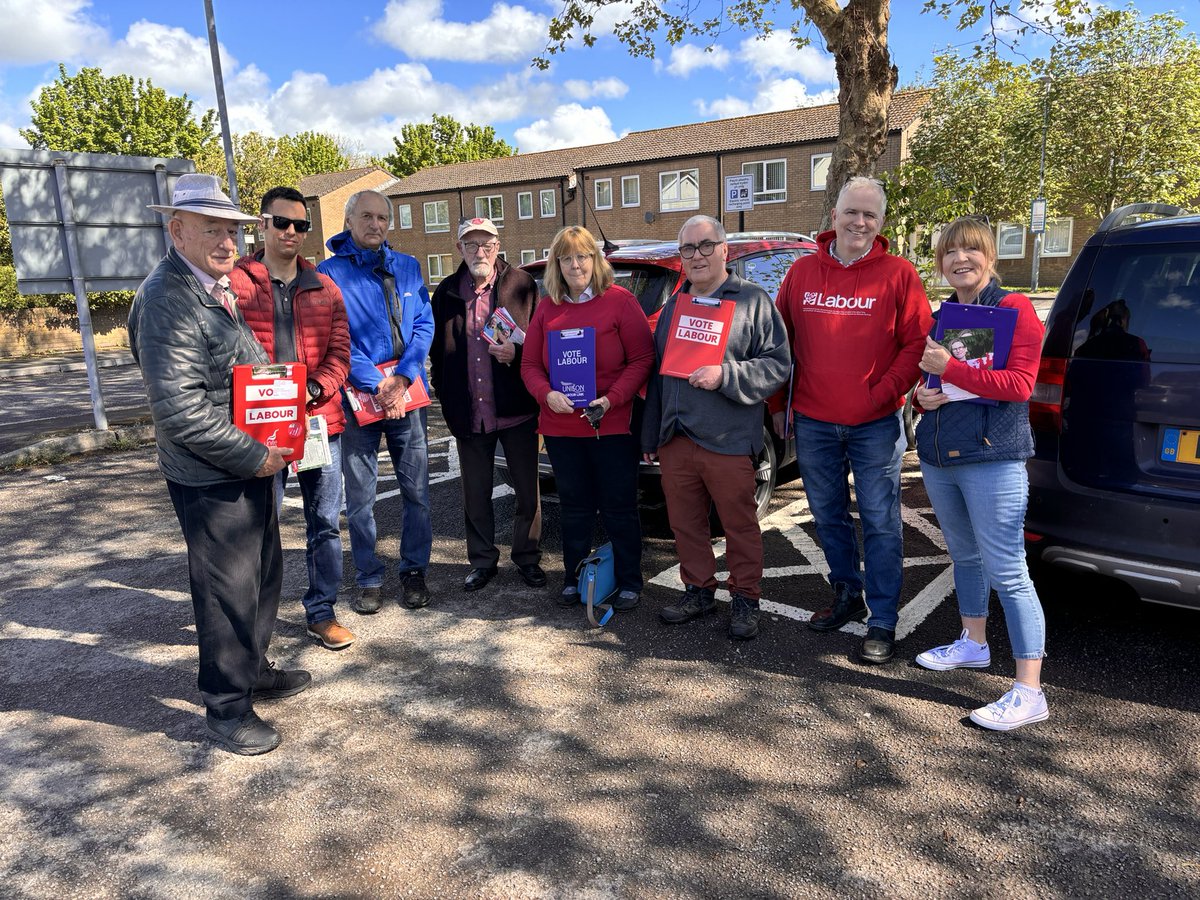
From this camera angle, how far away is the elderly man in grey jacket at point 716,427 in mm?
3783

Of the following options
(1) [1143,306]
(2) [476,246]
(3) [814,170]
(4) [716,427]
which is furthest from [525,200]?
(1) [1143,306]

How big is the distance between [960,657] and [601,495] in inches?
73.8

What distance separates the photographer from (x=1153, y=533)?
316 centimetres

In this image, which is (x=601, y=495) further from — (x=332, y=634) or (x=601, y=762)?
(x=601, y=762)

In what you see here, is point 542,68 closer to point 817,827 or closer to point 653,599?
point 653,599

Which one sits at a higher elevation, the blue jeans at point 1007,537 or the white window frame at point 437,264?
the white window frame at point 437,264

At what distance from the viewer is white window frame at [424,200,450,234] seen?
46.5 m

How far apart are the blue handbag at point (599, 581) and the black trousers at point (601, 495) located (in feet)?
0.21

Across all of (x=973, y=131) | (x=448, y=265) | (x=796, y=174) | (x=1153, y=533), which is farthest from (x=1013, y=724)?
(x=448, y=265)

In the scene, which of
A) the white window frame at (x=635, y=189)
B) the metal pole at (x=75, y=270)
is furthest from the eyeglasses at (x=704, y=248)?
the white window frame at (x=635, y=189)

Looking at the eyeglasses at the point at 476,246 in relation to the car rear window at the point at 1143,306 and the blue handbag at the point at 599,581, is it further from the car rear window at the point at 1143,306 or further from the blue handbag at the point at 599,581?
the car rear window at the point at 1143,306

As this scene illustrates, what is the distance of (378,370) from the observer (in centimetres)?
418

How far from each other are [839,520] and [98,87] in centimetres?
3817

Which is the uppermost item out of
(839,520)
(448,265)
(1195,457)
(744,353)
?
(448,265)
